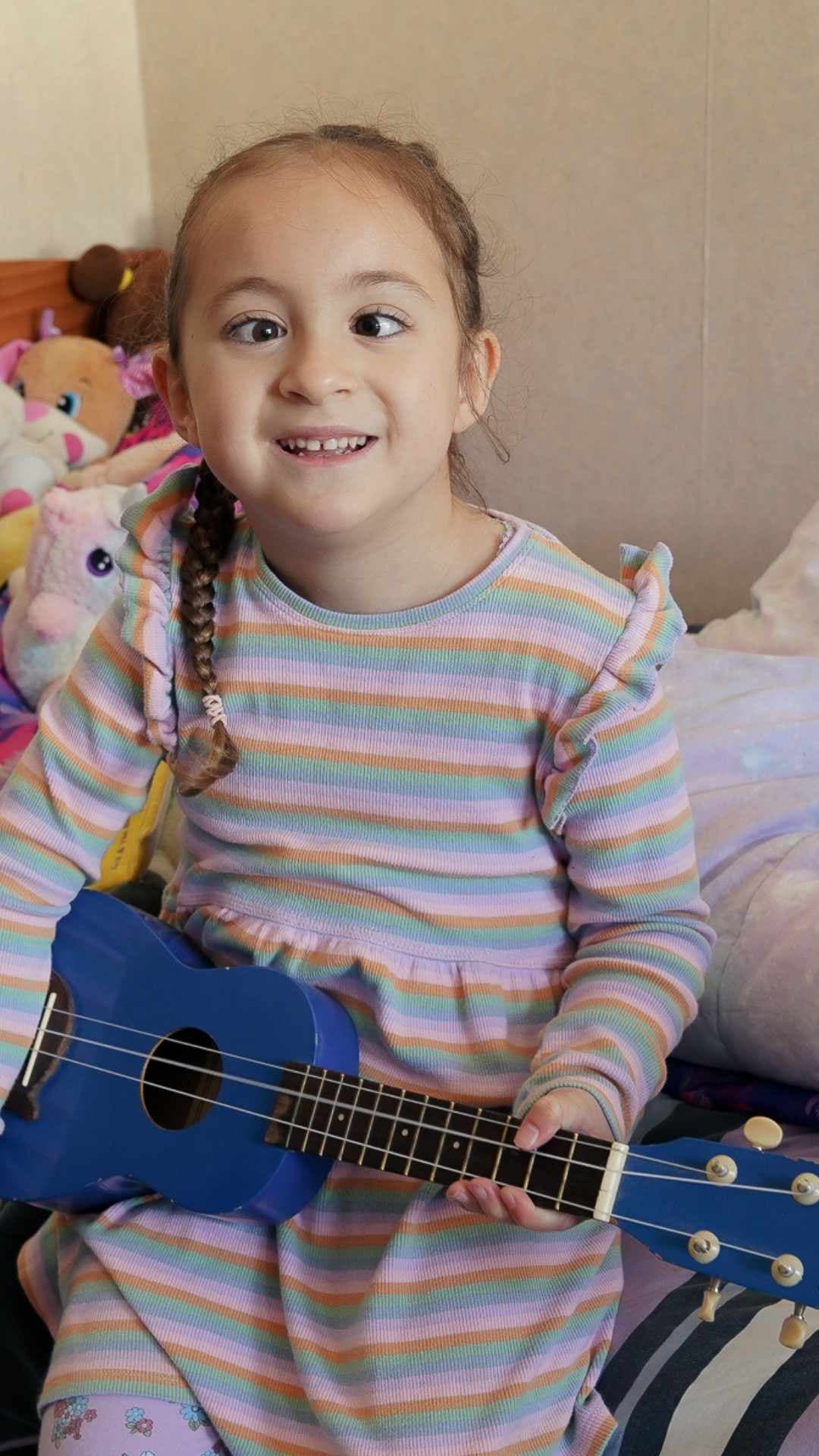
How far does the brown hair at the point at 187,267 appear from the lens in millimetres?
932

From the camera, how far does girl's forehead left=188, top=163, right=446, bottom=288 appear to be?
2.90ft

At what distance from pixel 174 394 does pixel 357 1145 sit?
0.50 metres

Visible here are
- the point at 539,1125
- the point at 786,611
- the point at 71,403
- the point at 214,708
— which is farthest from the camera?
the point at 71,403

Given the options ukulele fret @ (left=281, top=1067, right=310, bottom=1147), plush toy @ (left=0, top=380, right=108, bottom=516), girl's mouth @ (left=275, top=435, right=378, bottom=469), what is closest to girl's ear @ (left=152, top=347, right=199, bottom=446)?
girl's mouth @ (left=275, top=435, right=378, bottom=469)

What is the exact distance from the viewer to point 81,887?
1058 mm

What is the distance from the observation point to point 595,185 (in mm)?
1929

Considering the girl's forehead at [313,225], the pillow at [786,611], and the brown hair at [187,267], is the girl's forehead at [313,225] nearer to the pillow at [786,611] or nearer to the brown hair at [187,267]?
the brown hair at [187,267]

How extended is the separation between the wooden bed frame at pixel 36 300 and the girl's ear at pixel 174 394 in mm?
1190

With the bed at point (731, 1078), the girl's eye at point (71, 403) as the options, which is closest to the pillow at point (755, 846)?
the bed at point (731, 1078)

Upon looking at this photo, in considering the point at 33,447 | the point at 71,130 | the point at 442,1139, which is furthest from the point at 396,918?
the point at 71,130

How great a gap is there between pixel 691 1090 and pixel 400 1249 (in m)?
0.31

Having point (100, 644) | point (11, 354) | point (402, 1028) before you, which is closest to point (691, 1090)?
point (402, 1028)

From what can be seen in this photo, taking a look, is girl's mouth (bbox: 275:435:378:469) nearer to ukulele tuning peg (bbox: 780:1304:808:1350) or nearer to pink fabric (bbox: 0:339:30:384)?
ukulele tuning peg (bbox: 780:1304:808:1350)

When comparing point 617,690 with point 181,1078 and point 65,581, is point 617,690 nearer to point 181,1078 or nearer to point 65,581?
point 181,1078
